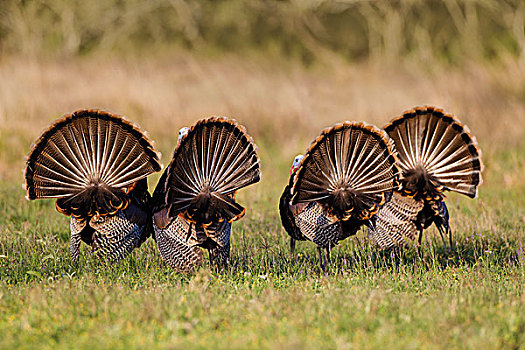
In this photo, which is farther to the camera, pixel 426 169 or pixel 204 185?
pixel 426 169

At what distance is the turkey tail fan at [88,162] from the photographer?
537 cm

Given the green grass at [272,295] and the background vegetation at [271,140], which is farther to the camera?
the background vegetation at [271,140]

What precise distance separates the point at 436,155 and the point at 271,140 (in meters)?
7.13

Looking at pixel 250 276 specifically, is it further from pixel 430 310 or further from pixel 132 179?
pixel 430 310

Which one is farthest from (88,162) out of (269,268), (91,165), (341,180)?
(341,180)

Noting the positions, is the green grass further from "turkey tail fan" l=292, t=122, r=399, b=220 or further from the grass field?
"turkey tail fan" l=292, t=122, r=399, b=220

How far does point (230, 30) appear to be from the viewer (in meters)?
22.5

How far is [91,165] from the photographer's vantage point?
17.8 ft

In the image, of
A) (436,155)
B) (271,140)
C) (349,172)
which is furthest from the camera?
(271,140)

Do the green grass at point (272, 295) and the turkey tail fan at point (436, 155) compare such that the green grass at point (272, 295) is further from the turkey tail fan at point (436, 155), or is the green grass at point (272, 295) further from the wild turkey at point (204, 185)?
the turkey tail fan at point (436, 155)

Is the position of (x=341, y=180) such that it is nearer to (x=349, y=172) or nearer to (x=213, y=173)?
(x=349, y=172)

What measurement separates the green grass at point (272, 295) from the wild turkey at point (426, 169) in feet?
1.33

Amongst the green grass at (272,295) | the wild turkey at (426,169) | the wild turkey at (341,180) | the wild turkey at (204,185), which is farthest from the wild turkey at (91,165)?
the wild turkey at (426,169)

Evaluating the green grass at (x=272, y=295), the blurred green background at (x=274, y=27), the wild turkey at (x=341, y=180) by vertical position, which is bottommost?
the green grass at (x=272, y=295)
